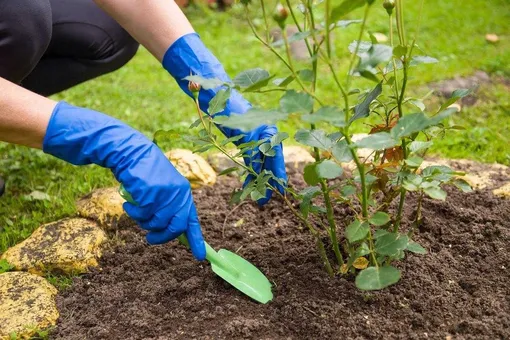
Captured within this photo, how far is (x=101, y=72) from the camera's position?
2.41 m

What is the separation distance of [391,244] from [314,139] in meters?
0.26

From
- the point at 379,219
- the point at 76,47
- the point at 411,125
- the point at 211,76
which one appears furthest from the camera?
the point at 76,47

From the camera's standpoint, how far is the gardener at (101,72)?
1.48 metres

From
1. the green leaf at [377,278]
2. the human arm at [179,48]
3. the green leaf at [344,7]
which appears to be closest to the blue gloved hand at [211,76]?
the human arm at [179,48]

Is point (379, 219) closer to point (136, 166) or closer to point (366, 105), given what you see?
point (366, 105)

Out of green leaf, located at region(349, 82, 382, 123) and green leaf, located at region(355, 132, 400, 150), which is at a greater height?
green leaf, located at region(355, 132, 400, 150)

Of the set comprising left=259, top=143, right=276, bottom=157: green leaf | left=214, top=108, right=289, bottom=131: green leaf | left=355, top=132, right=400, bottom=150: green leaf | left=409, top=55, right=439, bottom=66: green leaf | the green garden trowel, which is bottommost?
the green garden trowel

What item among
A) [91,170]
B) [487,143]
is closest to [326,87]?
[487,143]

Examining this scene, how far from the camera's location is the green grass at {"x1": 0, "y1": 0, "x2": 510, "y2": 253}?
6.84 feet

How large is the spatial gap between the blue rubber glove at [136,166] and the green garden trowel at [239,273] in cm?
3

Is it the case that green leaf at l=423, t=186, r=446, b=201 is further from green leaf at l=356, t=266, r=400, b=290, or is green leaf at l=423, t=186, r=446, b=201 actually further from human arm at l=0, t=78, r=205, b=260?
human arm at l=0, t=78, r=205, b=260

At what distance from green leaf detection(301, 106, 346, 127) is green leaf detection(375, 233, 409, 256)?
0.32 m

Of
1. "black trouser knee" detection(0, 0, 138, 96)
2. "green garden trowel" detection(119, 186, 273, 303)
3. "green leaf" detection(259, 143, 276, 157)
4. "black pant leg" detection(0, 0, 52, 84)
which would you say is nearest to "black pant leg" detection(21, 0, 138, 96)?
"black trouser knee" detection(0, 0, 138, 96)

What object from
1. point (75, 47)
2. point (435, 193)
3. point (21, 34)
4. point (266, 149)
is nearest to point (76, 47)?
point (75, 47)
